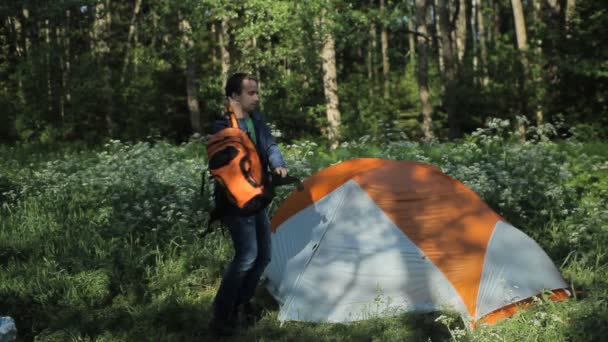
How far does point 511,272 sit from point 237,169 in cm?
223

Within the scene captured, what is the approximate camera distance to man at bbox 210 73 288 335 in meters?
4.45

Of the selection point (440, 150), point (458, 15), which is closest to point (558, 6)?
point (440, 150)

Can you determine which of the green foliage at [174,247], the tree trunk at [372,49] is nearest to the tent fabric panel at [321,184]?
the green foliage at [174,247]

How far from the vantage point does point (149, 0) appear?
22.2 meters

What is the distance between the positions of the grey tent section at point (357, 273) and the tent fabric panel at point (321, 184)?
0.25m

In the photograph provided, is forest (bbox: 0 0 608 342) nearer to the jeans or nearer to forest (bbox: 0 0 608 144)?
forest (bbox: 0 0 608 144)

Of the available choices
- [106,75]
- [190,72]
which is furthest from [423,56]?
[106,75]

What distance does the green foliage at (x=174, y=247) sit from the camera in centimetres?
475

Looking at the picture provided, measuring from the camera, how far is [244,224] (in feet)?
14.4

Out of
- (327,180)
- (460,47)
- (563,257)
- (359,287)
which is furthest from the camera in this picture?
(460,47)

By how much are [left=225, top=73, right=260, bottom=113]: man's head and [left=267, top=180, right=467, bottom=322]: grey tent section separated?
1295 mm

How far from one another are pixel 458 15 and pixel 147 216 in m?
27.9

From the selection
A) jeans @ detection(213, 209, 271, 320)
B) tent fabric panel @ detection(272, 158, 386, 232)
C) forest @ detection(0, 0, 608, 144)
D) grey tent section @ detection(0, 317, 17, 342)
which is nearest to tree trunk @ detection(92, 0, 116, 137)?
forest @ detection(0, 0, 608, 144)

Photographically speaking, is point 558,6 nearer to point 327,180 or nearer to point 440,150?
point 440,150
